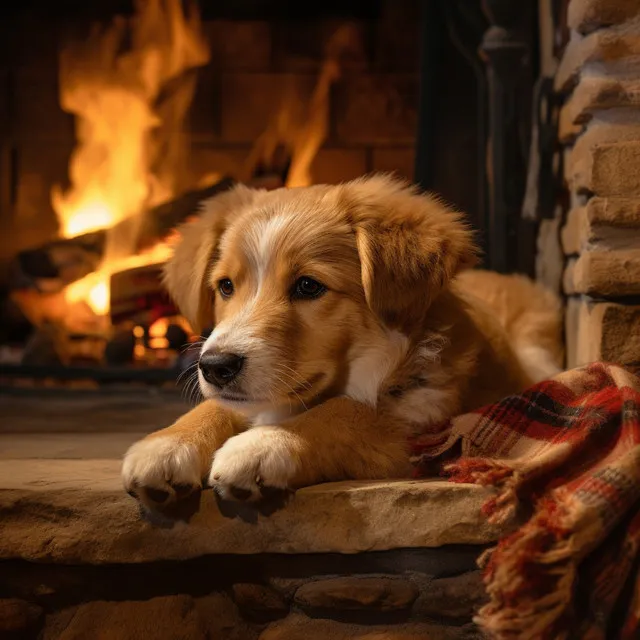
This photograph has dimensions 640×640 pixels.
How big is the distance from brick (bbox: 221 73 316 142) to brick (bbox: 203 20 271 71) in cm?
7

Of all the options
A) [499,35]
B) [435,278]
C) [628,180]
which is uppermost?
[499,35]

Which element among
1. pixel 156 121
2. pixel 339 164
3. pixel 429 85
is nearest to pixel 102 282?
pixel 156 121

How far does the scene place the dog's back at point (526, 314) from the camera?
2.97m

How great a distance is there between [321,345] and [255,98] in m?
2.91

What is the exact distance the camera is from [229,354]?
78.7 inches

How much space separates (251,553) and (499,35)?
2356 millimetres

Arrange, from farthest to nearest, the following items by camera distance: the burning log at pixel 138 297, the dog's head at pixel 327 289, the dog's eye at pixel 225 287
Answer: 1. the burning log at pixel 138 297
2. the dog's eye at pixel 225 287
3. the dog's head at pixel 327 289

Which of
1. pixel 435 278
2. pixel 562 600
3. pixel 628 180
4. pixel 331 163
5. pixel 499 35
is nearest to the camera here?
pixel 562 600

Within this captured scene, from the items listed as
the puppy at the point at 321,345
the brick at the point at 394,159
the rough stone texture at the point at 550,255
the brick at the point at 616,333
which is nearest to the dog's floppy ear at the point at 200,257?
the puppy at the point at 321,345

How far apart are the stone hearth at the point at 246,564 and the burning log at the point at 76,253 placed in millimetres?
2423

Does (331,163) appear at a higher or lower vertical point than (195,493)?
higher

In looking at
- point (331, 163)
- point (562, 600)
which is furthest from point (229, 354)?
point (331, 163)

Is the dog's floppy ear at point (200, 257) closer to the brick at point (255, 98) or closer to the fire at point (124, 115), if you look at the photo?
the fire at point (124, 115)

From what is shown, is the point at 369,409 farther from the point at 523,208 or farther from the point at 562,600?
the point at 523,208
